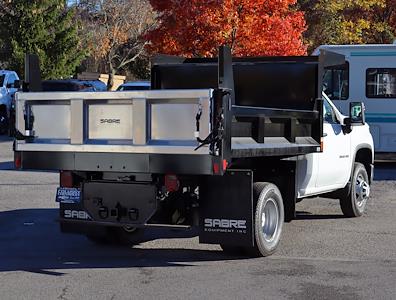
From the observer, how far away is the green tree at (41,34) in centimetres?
3334

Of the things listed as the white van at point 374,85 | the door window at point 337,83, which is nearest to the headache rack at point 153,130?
the white van at point 374,85

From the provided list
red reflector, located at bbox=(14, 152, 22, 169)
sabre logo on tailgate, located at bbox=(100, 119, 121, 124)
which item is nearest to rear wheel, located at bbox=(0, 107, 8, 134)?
red reflector, located at bbox=(14, 152, 22, 169)

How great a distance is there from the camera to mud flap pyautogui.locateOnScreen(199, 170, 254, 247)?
702 cm

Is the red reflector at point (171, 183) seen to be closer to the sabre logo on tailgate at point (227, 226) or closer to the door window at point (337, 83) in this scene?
the sabre logo on tailgate at point (227, 226)

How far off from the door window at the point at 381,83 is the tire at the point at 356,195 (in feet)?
23.9

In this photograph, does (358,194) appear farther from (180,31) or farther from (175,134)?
(180,31)

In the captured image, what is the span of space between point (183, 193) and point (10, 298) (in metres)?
2.13

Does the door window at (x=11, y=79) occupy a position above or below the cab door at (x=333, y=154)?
above

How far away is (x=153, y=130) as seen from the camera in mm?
6562

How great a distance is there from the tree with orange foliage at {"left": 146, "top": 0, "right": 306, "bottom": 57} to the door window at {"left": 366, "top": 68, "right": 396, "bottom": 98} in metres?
4.03

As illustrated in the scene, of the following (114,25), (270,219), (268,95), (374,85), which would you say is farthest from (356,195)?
(114,25)

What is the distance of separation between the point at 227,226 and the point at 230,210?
173mm

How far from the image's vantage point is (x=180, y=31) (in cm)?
2092

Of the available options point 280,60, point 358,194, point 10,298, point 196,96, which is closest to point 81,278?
point 10,298
